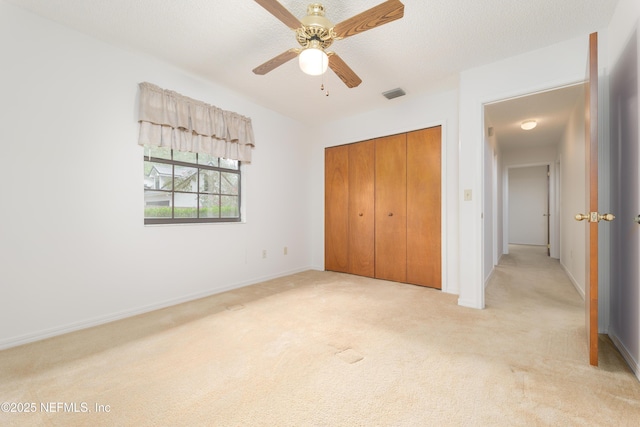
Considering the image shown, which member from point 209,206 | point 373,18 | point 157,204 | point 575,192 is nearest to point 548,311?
point 575,192

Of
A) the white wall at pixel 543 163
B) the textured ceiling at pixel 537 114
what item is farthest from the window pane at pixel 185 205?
the white wall at pixel 543 163

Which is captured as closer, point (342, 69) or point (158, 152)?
point (342, 69)

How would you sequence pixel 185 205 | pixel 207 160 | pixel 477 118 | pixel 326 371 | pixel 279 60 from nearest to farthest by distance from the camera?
pixel 326 371
pixel 279 60
pixel 477 118
pixel 185 205
pixel 207 160

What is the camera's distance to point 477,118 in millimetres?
2783

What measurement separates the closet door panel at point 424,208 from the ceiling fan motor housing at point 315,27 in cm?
211

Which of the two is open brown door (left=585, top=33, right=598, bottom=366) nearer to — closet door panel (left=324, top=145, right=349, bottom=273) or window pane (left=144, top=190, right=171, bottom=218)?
closet door panel (left=324, top=145, right=349, bottom=273)

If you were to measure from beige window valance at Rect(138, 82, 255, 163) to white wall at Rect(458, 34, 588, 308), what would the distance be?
2.59 m

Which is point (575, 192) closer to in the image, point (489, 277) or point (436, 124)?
point (489, 277)

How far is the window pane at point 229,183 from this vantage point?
3506 mm

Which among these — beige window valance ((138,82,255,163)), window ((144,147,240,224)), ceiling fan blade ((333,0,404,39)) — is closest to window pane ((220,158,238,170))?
window ((144,147,240,224))

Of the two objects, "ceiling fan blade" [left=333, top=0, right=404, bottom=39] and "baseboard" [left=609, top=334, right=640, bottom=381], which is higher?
"ceiling fan blade" [left=333, top=0, right=404, bottom=39]

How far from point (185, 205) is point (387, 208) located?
262 centimetres

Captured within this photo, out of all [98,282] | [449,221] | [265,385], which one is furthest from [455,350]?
[98,282]

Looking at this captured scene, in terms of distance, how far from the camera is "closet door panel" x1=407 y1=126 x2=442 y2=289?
11.3ft
